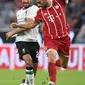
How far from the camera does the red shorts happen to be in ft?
37.5

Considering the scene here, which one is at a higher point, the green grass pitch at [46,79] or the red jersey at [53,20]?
the red jersey at [53,20]

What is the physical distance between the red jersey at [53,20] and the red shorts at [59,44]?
0.34 ft

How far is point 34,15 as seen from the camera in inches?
475

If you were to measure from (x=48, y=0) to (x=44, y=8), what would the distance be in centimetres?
20

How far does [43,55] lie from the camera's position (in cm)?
1891

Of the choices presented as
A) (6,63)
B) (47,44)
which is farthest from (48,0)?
(6,63)

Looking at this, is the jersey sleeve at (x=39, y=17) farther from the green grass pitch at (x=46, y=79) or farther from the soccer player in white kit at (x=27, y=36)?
the green grass pitch at (x=46, y=79)

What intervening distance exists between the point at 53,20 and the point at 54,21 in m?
0.03

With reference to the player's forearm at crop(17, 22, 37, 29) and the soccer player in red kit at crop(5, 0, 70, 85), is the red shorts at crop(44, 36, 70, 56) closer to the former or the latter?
the soccer player in red kit at crop(5, 0, 70, 85)

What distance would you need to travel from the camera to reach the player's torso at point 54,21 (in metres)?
11.5

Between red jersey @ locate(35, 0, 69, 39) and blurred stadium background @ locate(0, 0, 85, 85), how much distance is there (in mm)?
2203

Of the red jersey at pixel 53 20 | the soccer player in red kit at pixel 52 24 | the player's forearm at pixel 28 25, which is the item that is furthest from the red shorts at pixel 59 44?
the player's forearm at pixel 28 25

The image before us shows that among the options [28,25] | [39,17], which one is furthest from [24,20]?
[39,17]

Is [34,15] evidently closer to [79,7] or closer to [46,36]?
[46,36]
